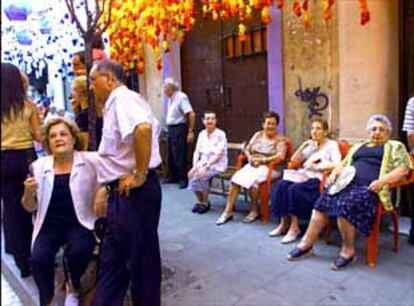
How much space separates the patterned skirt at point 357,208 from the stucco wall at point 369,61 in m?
0.98

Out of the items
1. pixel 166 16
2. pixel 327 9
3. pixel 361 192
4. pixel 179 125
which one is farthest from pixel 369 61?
pixel 179 125

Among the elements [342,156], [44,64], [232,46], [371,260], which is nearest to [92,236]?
[44,64]

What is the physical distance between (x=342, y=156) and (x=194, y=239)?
4.90 feet

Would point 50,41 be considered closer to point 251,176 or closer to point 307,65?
point 251,176

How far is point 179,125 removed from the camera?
6.59 m

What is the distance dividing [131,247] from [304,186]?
1951 millimetres

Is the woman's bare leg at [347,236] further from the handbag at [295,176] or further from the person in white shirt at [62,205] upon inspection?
the person in white shirt at [62,205]

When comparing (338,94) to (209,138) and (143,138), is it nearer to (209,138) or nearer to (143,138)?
(209,138)

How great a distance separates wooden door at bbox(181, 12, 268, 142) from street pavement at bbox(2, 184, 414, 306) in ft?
6.39

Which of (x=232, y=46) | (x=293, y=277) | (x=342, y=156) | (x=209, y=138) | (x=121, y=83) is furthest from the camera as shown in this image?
(x=232, y=46)

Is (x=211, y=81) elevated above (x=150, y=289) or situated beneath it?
elevated above

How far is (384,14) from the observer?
4.27m

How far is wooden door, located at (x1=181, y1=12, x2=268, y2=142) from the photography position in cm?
593

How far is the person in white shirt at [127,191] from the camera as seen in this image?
2.45 metres
